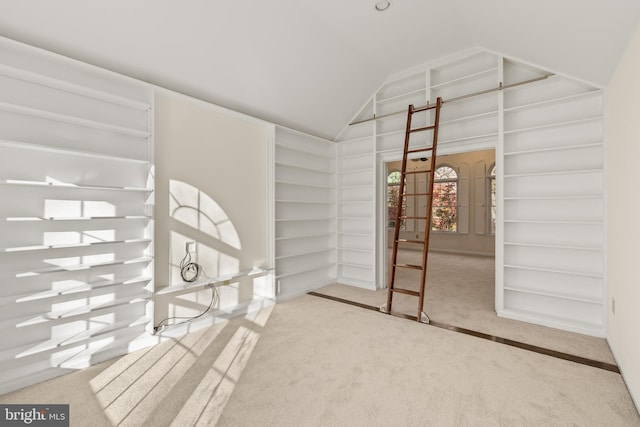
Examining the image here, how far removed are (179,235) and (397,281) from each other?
3634 millimetres


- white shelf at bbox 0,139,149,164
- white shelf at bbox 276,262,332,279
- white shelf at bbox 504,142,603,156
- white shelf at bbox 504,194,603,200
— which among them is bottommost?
white shelf at bbox 276,262,332,279

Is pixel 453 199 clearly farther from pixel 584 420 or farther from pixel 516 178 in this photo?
pixel 584 420

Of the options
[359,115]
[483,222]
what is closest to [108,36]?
[359,115]

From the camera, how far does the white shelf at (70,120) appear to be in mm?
1918

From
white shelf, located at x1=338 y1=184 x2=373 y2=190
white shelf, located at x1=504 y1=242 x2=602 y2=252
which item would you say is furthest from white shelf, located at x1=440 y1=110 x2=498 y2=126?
white shelf, located at x1=504 y1=242 x2=602 y2=252

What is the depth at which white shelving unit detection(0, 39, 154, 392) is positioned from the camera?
6.38 ft

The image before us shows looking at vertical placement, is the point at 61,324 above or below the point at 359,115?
below

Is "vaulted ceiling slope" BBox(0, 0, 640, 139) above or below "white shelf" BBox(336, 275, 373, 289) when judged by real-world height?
above

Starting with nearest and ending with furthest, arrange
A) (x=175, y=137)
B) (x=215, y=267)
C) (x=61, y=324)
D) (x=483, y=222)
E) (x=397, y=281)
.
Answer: (x=61, y=324), (x=175, y=137), (x=215, y=267), (x=397, y=281), (x=483, y=222)

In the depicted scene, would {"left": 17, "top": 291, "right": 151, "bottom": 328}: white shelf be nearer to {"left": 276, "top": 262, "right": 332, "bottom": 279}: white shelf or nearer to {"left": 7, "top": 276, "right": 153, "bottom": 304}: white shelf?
{"left": 7, "top": 276, "right": 153, "bottom": 304}: white shelf

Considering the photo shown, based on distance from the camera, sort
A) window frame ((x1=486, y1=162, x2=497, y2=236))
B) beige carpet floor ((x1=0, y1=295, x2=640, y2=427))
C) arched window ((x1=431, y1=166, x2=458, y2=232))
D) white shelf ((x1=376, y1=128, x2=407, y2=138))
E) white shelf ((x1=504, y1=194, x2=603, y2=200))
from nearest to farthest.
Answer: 1. beige carpet floor ((x1=0, y1=295, x2=640, y2=427))
2. white shelf ((x1=504, y1=194, x2=603, y2=200))
3. white shelf ((x1=376, y1=128, x2=407, y2=138))
4. window frame ((x1=486, y1=162, x2=497, y2=236))
5. arched window ((x1=431, y1=166, x2=458, y2=232))

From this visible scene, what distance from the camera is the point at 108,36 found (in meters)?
2.14

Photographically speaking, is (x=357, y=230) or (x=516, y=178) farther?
(x=357, y=230)

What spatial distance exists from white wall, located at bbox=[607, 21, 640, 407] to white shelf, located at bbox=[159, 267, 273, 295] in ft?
10.6
